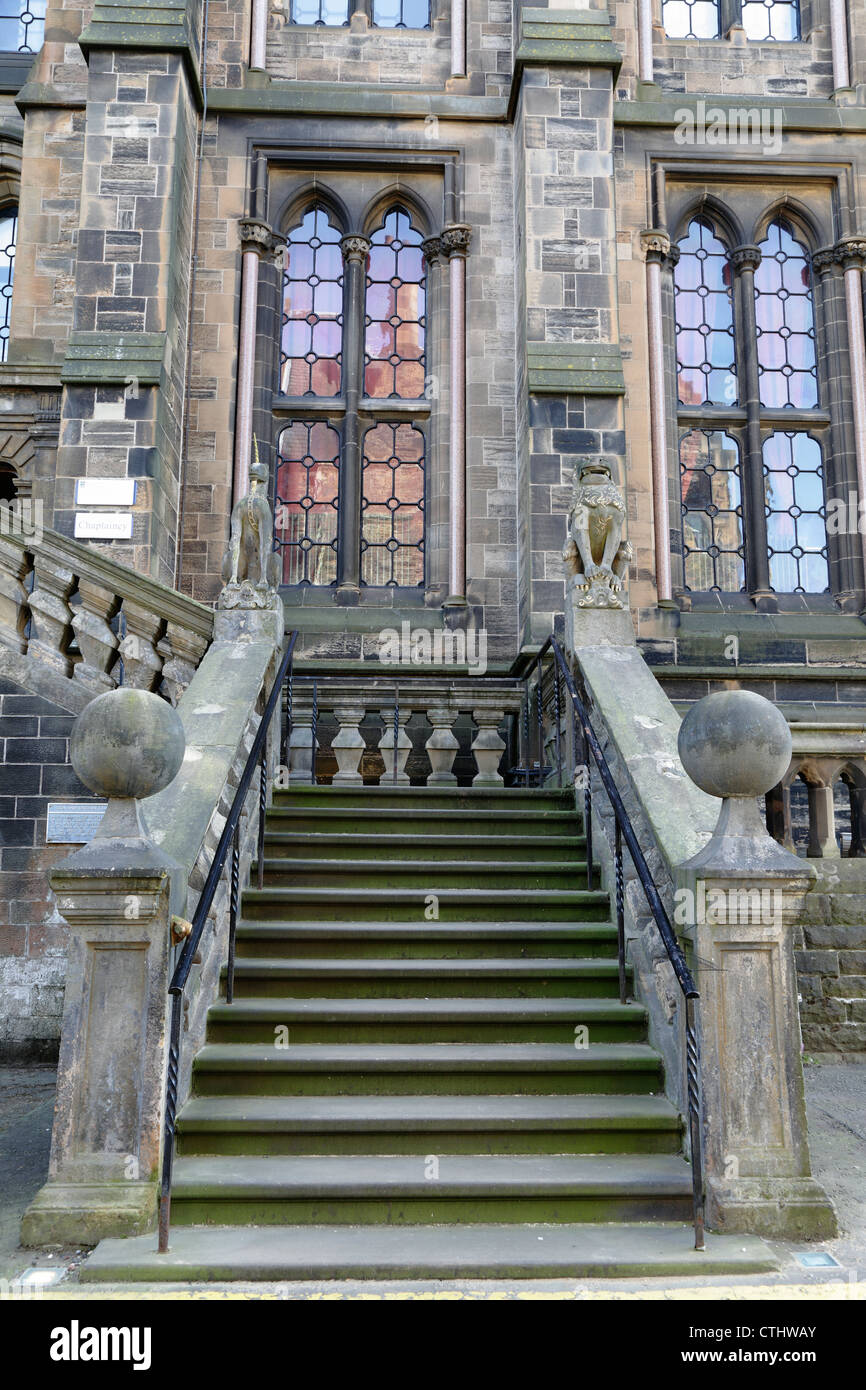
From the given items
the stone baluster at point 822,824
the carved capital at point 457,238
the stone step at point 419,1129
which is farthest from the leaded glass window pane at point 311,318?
the stone step at point 419,1129

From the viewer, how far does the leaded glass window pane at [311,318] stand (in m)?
12.4

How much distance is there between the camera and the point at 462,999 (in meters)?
5.68

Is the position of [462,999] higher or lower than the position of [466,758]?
lower

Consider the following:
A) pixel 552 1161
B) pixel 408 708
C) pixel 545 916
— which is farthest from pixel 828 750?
pixel 552 1161

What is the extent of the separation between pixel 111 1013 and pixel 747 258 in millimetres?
11225

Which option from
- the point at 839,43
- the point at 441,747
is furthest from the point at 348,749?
the point at 839,43

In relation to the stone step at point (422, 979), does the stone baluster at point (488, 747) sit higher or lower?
higher

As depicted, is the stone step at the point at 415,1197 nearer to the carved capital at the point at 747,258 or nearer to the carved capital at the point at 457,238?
the carved capital at the point at 457,238

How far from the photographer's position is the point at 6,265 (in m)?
13.3

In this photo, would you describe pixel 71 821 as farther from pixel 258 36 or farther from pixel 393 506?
pixel 258 36

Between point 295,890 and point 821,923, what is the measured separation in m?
3.66

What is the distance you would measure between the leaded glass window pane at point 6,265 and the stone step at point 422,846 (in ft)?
27.5

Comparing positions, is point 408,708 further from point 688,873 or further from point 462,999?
point 688,873

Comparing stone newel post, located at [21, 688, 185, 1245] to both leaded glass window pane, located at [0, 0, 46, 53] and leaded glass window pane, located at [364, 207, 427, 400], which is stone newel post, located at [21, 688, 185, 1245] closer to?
leaded glass window pane, located at [364, 207, 427, 400]
